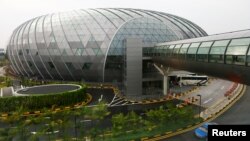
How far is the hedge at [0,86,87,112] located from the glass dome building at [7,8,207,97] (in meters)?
11.1

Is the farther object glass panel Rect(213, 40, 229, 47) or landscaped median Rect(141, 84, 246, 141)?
landscaped median Rect(141, 84, 246, 141)

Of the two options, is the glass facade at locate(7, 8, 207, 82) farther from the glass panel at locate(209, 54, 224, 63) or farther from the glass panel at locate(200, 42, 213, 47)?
the glass panel at locate(209, 54, 224, 63)

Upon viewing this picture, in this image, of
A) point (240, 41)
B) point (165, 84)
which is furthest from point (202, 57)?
point (165, 84)

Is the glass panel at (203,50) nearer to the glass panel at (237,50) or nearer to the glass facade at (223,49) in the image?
the glass facade at (223,49)

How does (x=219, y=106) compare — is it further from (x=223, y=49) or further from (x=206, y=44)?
(x=223, y=49)

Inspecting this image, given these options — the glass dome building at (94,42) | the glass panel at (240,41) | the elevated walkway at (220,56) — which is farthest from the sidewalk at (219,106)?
the glass dome building at (94,42)

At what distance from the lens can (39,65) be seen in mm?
58375

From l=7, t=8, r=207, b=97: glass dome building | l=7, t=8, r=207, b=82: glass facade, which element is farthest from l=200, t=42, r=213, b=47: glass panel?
l=7, t=8, r=207, b=82: glass facade

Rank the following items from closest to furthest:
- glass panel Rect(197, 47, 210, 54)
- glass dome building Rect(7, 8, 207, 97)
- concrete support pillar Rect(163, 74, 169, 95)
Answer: glass panel Rect(197, 47, 210, 54)
concrete support pillar Rect(163, 74, 169, 95)
glass dome building Rect(7, 8, 207, 97)

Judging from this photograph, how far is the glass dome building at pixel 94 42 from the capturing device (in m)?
50.4

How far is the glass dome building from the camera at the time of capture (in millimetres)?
50375

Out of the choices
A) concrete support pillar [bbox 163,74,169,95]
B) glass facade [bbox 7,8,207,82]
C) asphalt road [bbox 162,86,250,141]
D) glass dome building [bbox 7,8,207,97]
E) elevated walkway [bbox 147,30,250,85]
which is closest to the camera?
elevated walkway [bbox 147,30,250,85]

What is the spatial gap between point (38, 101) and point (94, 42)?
2041 centimetres

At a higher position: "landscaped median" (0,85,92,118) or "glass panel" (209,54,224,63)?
"glass panel" (209,54,224,63)
